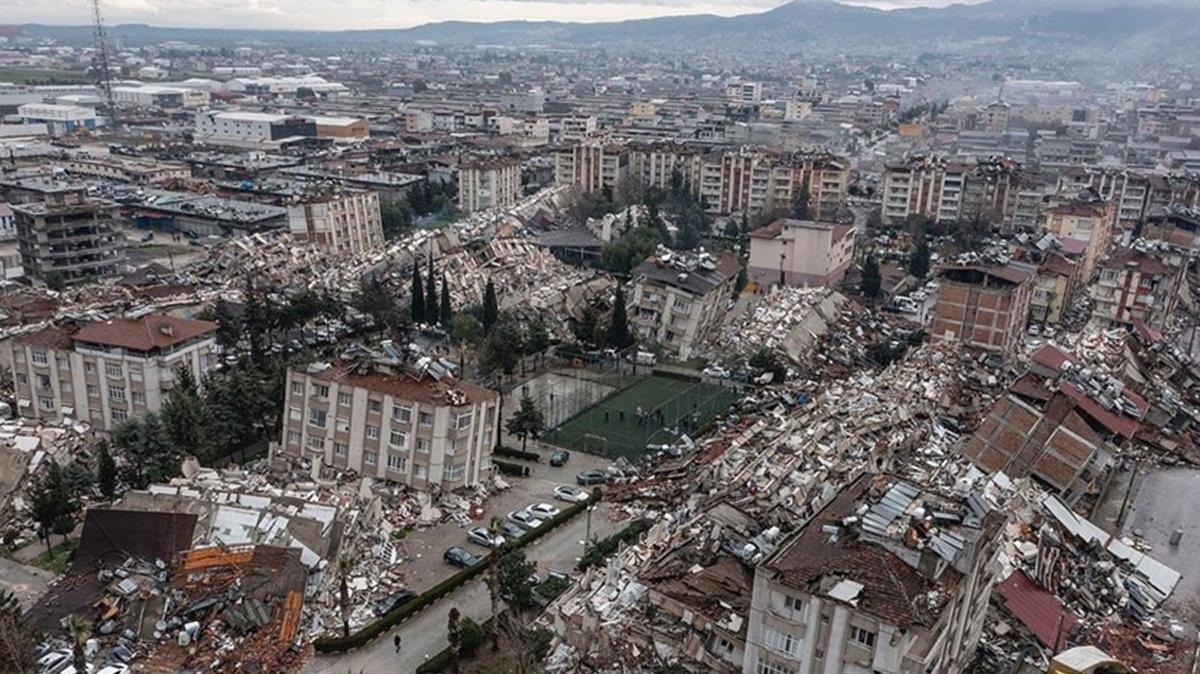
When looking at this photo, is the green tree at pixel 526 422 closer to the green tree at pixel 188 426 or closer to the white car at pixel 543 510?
the white car at pixel 543 510

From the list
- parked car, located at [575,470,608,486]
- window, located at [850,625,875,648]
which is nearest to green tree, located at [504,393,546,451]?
parked car, located at [575,470,608,486]

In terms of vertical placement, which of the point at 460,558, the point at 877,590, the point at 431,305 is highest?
the point at 877,590

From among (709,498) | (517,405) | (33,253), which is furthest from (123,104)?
(709,498)

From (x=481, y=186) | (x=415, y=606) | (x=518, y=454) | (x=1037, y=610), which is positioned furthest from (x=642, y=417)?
(x=481, y=186)

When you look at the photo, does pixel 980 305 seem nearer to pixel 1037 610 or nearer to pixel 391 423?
pixel 1037 610

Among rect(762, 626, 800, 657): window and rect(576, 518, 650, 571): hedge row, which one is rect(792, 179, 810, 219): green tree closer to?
rect(576, 518, 650, 571): hedge row
